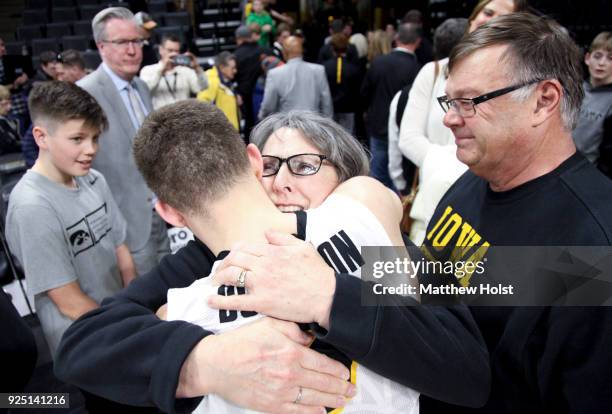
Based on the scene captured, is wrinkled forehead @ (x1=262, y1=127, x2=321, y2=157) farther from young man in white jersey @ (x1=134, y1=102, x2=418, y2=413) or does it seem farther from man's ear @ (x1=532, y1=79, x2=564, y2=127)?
man's ear @ (x1=532, y1=79, x2=564, y2=127)

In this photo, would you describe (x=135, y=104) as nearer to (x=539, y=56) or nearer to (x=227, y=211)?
(x=227, y=211)

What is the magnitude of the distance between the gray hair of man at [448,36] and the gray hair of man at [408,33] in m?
1.62

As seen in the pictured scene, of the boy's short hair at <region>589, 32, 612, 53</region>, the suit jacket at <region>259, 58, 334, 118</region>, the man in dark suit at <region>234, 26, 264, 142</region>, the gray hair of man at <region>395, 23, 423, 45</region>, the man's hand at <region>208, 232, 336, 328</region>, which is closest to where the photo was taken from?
the man's hand at <region>208, 232, 336, 328</region>

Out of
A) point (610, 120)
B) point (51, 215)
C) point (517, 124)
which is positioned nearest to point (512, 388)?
point (517, 124)

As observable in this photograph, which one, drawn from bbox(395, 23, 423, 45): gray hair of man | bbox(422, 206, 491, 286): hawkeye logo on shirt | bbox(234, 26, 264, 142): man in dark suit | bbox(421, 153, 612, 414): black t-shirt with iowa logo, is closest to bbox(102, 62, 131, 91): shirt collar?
bbox(422, 206, 491, 286): hawkeye logo on shirt

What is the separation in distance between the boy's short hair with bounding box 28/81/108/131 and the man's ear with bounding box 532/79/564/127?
70.1 inches

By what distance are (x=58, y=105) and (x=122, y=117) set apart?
0.83 metres

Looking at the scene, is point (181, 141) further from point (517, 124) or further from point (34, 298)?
point (34, 298)

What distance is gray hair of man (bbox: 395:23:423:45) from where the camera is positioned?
437 centimetres

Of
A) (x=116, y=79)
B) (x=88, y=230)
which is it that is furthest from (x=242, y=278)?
(x=116, y=79)

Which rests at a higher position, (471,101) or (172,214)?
(471,101)

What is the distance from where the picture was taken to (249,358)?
815 mm

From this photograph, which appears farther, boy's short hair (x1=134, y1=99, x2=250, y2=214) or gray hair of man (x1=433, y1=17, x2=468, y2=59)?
gray hair of man (x1=433, y1=17, x2=468, y2=59)

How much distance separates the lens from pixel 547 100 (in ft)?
3.99
